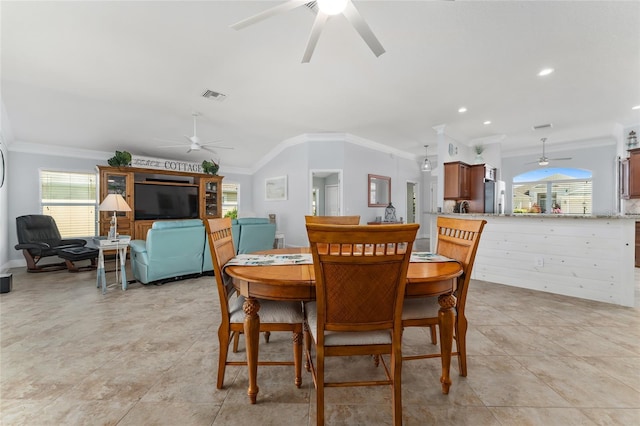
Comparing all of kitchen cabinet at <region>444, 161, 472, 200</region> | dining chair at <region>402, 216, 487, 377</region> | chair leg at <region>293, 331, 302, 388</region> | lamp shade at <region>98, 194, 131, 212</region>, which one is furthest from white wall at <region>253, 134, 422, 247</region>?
chair leg at <region>293, 331, 302, 388</region>

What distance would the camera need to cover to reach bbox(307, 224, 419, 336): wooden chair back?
1041 mm

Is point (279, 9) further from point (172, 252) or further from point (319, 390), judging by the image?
point (172, 252)

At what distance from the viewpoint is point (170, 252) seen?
3.50 meters

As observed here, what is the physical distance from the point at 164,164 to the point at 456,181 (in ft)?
20.9

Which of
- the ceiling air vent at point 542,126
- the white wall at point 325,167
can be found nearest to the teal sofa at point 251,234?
the white wall at point 325,167

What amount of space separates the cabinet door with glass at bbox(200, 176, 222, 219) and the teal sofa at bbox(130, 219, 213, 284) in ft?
9.82

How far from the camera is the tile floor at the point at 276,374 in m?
1.33

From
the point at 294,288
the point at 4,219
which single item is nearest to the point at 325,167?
the point at 294,288

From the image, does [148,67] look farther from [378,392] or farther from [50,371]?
[378,392]

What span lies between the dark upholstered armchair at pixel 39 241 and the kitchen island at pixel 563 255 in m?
6.59

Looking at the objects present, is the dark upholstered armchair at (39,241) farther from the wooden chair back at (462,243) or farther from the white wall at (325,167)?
the wooden chair back at (462,243)

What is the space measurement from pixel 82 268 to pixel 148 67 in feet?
11.7

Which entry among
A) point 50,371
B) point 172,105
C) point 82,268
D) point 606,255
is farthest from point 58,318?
point 606,255

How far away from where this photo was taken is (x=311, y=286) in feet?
4.09
